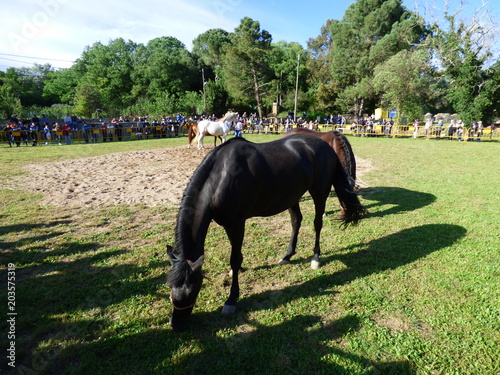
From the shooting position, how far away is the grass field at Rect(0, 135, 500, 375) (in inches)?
102

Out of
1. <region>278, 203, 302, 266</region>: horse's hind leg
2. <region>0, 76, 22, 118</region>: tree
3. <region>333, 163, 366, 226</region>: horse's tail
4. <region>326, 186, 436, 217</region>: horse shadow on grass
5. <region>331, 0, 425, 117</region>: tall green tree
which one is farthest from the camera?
<region>331, 0, 425, 117</region>: tall green tree

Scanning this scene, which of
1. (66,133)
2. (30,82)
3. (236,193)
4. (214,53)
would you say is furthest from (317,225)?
(30,82)

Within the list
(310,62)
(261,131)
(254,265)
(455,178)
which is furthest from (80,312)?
(310,62)

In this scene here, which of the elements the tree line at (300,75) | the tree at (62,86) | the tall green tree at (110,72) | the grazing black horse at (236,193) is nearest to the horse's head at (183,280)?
the grazing black horse at (236,193)

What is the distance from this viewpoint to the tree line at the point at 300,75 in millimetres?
27000

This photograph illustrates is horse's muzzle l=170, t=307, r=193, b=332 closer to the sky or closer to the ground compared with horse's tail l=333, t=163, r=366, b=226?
closer to the ground

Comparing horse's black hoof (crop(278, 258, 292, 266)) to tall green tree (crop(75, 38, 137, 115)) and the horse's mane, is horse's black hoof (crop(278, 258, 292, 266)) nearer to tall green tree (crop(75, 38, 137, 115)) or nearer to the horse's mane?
the horse's mane

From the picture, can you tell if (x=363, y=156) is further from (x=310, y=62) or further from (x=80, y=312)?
(x=310, y=62)

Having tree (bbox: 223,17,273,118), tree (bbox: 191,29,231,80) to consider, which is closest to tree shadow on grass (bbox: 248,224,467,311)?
tree (bbox: 223,17,273,118)

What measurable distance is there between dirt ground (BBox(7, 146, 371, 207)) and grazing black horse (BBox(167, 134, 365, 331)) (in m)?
4.10

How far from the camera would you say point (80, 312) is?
10.4ft

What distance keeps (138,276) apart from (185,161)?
917 centimetres

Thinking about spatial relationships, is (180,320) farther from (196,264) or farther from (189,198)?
(189,198)

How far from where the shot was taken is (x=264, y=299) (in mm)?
3457
